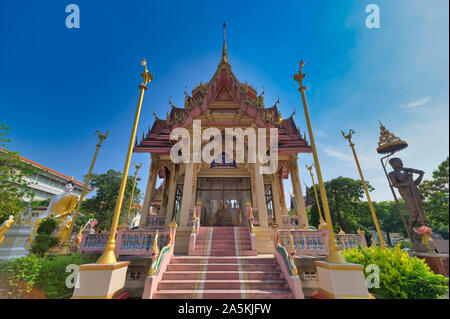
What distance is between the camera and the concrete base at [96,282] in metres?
3.82

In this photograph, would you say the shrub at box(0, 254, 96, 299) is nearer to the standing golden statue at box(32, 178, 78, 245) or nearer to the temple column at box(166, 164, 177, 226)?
the standing golden statue at box(32, 178, 78, 245)

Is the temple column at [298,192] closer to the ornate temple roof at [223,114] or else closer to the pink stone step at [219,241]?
the ornate temple roof at [223,114]

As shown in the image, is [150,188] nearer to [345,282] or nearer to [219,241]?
[219,241]

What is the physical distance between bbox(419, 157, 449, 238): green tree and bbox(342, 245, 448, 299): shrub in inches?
748

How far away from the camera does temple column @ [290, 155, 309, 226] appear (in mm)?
12140

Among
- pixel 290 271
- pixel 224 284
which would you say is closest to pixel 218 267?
pixel 224 284

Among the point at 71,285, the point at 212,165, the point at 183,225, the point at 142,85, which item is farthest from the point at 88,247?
the point at 212,165

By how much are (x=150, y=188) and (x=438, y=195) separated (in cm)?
2646

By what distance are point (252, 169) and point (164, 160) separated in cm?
716

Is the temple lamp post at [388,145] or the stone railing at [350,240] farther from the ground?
the temple lamp post at [388,145]

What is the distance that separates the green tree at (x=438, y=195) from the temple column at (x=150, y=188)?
79.8ft

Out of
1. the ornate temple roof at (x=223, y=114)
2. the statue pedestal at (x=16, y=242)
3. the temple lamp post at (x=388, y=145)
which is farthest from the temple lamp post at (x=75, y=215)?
the temple lamp post at (x=388, y=145)

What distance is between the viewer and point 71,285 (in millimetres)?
4816
